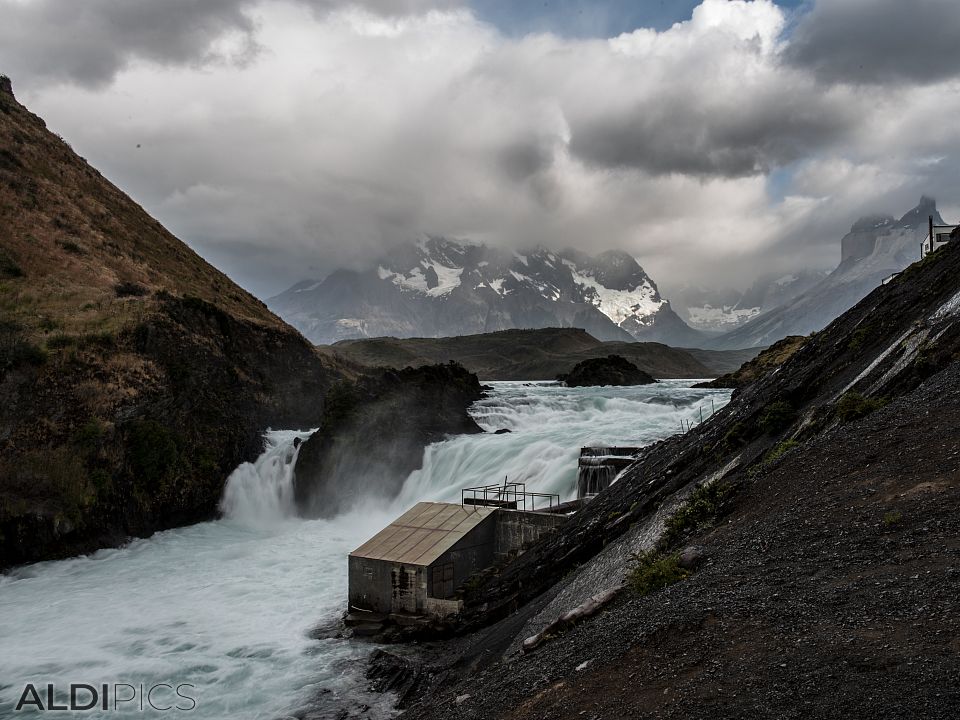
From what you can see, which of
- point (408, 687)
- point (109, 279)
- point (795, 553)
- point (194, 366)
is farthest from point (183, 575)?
point (109, 279)

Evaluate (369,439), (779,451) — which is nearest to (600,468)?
(779,451)

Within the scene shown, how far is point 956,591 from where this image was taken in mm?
7305

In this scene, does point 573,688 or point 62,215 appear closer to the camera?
point 573,688

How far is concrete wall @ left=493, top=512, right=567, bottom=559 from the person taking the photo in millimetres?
23188

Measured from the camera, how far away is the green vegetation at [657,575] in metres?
10.6

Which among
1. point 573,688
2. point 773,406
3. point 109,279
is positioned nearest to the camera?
point 573,688

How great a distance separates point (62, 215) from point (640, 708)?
242ft

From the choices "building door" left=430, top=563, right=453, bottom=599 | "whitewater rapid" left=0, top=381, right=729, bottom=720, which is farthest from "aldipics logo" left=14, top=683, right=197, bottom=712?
"building door" left=430, top=563, right=453, bottom=599

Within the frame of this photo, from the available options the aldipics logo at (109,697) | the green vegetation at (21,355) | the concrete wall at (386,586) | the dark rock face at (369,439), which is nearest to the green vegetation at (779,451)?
the concrete wall at (386,586)

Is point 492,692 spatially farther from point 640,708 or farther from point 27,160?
point 27,160

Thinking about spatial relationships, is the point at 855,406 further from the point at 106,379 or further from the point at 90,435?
the point at 106,379

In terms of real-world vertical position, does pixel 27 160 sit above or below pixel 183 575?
above

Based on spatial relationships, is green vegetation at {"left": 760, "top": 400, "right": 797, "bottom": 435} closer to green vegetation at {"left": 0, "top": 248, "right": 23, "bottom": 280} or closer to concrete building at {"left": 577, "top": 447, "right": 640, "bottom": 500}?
concrete building at {"left": 577, "top": 447, "right": 640, "bottom": 500}

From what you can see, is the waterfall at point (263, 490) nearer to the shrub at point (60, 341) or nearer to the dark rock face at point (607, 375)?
the shrub at point (60, 341)
